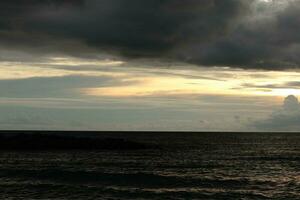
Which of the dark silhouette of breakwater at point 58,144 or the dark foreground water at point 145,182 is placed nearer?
the dark foreground water at point 145,182

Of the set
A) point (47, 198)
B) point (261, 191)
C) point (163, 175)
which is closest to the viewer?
point (47, 198)

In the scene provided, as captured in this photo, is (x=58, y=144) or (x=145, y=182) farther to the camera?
(x=58, y=144)

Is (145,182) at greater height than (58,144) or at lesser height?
lesser

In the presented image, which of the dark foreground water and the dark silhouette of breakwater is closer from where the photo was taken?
the dark foreground water

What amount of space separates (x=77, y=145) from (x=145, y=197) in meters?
77.1

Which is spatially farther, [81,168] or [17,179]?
[81,168]

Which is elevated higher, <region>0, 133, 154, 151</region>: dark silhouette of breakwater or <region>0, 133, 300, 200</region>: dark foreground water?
<region>0, 133, 154, 151</region>: dark silhouette of breakwater

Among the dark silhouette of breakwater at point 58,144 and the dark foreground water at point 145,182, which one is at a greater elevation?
the dark silhouette of breakwater at point 58,144

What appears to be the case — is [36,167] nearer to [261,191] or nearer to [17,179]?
[17,179]

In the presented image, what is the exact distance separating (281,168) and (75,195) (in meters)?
36.7

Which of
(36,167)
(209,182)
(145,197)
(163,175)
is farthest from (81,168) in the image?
(145,197)

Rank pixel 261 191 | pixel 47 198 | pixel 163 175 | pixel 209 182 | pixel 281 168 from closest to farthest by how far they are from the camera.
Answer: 1. pixel 47 198
2. pixel 261 191
3. pixel 209 182
4. pixel 163 175
5. pixel 281 168

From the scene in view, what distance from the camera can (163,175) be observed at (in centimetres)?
5484

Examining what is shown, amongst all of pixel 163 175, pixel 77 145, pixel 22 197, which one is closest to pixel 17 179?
pixel 22 197
